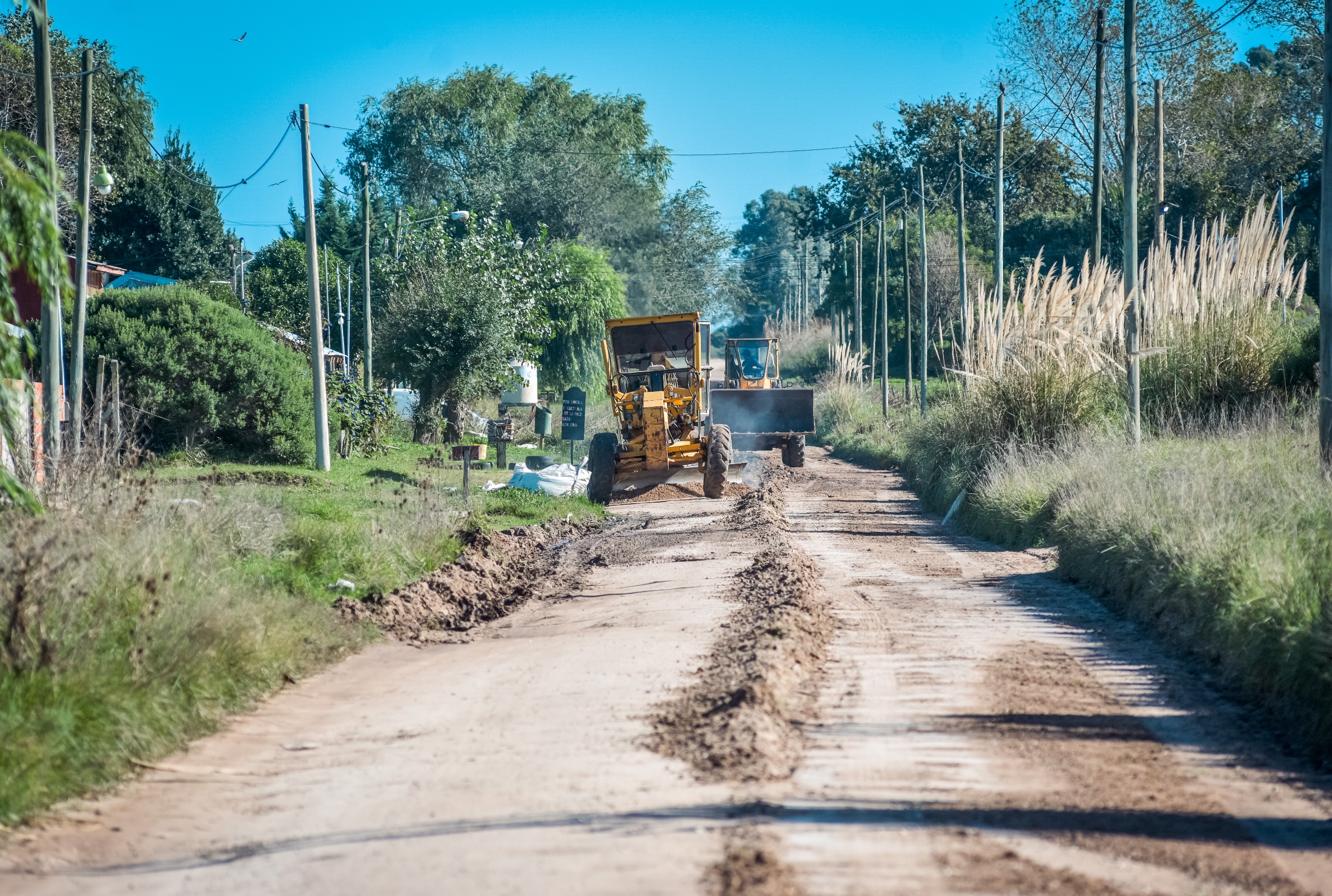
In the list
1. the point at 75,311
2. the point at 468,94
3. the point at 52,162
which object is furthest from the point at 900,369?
the point at 52,162

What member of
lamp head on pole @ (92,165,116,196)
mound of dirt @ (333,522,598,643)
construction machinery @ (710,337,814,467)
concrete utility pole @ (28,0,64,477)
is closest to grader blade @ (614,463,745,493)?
mound of dirt @ (333,522,598,643)

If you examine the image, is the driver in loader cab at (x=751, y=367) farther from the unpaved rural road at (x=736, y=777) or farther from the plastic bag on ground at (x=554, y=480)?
the unpaved rural road at (x=736, y=777)

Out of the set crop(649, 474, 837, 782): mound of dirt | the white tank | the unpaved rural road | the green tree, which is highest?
the green tree

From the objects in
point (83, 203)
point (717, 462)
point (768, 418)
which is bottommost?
point (717, 462)

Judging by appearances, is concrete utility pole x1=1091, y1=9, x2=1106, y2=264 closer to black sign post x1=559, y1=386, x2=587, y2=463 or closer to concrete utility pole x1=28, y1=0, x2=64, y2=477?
black sign post x1=559, y1=386, x2=587, y2=463

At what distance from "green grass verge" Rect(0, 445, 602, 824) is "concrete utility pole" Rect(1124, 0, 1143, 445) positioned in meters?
9.68

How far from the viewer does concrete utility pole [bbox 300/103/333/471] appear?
2416cm

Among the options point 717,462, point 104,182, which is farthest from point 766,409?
point 104,182

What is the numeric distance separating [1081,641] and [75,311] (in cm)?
1468

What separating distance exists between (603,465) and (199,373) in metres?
9.41

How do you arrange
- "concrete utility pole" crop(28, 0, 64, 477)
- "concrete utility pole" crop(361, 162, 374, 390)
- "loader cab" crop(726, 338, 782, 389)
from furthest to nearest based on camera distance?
"loader cab" crop(726, 338, 782, 389), "concrete utility pole" crop(361, 162, 374, 390), "concrete utility pole" crop(28, 0, 64, 477)

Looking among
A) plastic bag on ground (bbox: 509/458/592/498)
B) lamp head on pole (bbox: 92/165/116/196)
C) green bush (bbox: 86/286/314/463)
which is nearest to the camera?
lamp head on pole (bbox: 92/165/116/196)

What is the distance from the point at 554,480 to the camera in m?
23.5

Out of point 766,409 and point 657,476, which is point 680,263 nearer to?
point 766,409
